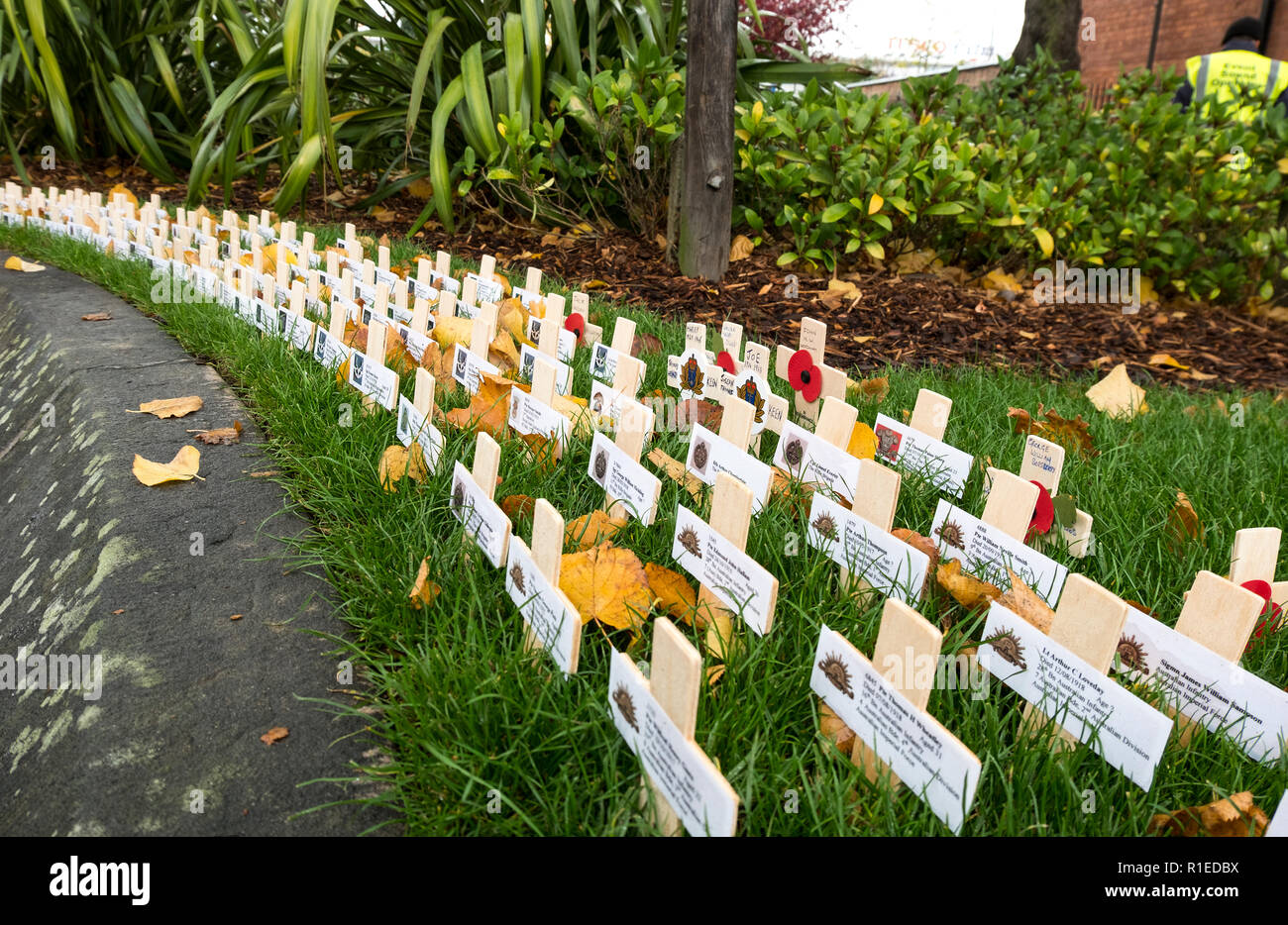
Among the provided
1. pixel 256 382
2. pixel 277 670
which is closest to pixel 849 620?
pixel 277 670

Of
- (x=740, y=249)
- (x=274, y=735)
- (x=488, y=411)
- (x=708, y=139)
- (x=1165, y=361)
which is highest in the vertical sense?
(x=708, y=139)

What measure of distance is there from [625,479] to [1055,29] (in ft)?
25.8

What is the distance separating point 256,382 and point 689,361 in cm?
110

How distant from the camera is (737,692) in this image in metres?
1.24

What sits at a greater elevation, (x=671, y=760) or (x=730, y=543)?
(x=730, y=543)

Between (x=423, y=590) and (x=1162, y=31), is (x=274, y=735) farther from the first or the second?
(x=1162, y=31)

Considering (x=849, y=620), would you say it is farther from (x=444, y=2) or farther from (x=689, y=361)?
(x=444, y=2)

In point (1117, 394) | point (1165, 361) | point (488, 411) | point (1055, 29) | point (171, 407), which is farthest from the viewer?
point (1055, 29)

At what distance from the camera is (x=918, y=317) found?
12.0 feet

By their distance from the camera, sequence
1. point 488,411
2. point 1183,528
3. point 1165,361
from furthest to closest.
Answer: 1. point 1165,361
2. point 488,411
3. point 1183,528

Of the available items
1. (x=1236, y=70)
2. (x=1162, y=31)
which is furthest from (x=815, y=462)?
(x=1162, y=31)

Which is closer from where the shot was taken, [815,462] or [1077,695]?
[1077,695]
